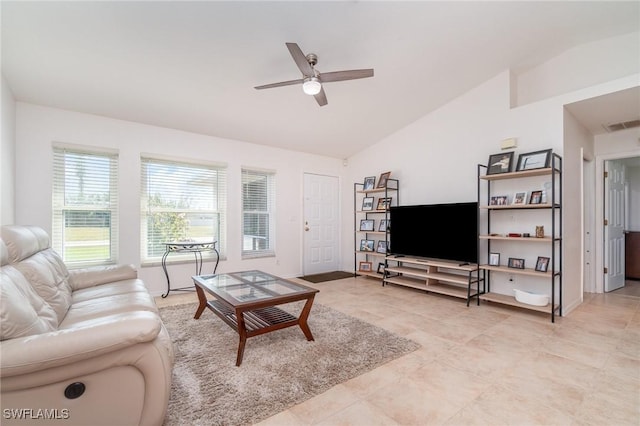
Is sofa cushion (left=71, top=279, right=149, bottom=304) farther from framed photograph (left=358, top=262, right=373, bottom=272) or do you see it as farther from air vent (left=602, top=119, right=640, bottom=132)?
air vent (left=602, top=119, right=640, bottom=132)

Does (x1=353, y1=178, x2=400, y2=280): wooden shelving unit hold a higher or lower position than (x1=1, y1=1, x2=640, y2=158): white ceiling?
lower

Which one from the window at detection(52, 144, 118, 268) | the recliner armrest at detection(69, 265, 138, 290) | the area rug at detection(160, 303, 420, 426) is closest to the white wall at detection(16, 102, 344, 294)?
the window at detection(52, 144, 118, 268)

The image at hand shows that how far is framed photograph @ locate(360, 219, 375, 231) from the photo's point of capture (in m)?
5.29

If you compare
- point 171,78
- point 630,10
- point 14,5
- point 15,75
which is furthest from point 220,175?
point 630,10

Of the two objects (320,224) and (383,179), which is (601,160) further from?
(320,224)

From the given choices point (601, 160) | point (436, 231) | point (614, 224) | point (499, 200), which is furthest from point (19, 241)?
point (614, 224)

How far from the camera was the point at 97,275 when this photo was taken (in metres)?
2.77

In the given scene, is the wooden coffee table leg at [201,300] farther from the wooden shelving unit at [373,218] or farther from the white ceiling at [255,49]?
the wooden shelving unit at [373,218]

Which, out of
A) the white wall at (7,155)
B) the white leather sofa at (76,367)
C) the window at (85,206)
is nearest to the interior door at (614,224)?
the white leather sofa at (76,367)

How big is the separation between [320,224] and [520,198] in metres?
3.34

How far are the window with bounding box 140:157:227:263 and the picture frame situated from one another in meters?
2.47

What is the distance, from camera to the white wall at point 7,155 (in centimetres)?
267

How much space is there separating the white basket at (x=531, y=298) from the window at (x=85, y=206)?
5022mm

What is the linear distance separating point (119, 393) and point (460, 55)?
4.17m
